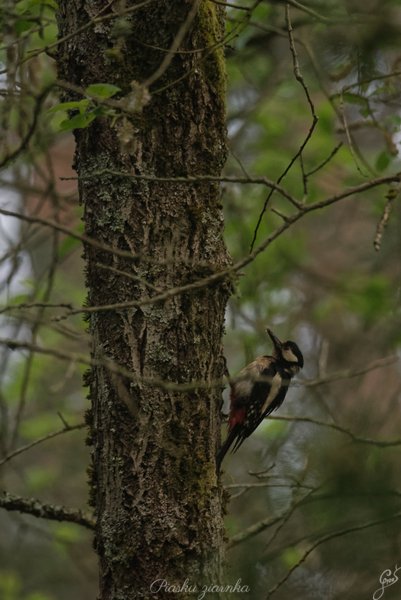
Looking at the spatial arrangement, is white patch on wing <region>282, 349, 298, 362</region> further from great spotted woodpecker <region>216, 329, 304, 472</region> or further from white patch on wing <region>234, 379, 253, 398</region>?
white patch on wing <region>234, 379, 253, 398</region>

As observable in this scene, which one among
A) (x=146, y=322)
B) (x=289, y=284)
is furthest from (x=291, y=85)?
(x=146, y=322)

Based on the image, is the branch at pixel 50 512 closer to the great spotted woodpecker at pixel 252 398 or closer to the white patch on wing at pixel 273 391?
the great spotted woodpecker at pixel 252 398

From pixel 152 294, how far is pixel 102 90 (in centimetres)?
77

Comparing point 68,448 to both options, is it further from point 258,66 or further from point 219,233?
point 219,233

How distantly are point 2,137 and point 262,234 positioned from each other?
3326mm

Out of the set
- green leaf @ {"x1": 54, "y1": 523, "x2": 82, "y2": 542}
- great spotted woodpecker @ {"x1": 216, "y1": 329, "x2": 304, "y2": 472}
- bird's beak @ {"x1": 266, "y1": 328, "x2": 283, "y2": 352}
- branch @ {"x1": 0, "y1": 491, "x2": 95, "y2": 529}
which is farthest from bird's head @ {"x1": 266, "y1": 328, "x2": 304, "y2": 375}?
branch @ {"x1": 0, "y1": 491, "x2": 95, "y2": 529}

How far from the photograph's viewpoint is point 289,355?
552cm

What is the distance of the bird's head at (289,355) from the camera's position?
18.0ft

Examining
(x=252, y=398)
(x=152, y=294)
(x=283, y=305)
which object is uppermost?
(x=283, y=305)

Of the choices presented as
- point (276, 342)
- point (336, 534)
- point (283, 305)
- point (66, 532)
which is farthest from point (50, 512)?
point (283, 305)
